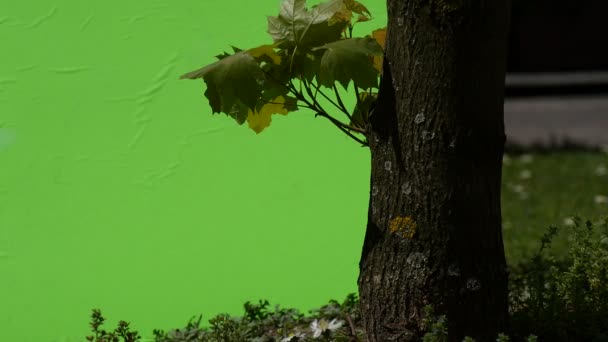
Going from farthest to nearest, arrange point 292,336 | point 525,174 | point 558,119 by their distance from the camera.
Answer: point 558,119, point 525,174, point 292,336

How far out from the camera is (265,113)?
2598 millimetres

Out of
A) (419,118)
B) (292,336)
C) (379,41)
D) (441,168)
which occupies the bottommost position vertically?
(292,336)

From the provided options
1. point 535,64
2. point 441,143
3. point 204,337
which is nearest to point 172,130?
point 204,337

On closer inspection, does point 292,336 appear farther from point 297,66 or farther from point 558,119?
point 558,119

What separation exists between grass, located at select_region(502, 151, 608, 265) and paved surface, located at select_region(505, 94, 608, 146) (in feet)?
3.09

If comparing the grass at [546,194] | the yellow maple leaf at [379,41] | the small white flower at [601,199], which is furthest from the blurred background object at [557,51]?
Answer: the yellow maple leaf at [379,41]

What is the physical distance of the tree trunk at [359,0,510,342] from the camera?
2.28m

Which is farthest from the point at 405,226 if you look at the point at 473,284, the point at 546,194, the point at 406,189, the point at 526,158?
the point at 526,158

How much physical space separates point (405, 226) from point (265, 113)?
1.68ft

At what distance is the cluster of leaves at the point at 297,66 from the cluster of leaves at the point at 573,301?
2.10 feet

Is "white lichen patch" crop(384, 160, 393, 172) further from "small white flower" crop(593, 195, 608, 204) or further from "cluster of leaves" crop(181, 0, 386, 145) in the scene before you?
"small white flower" crop(593, 195, 608, 204)

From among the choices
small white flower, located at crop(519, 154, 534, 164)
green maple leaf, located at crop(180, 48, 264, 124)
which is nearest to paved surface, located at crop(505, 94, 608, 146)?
small white flower, located at crop(519, 154, 534, 164)

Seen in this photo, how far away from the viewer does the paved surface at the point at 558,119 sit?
26.7 ft

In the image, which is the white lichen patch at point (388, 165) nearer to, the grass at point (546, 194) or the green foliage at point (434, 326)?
the green foliage at point (434, 326)
